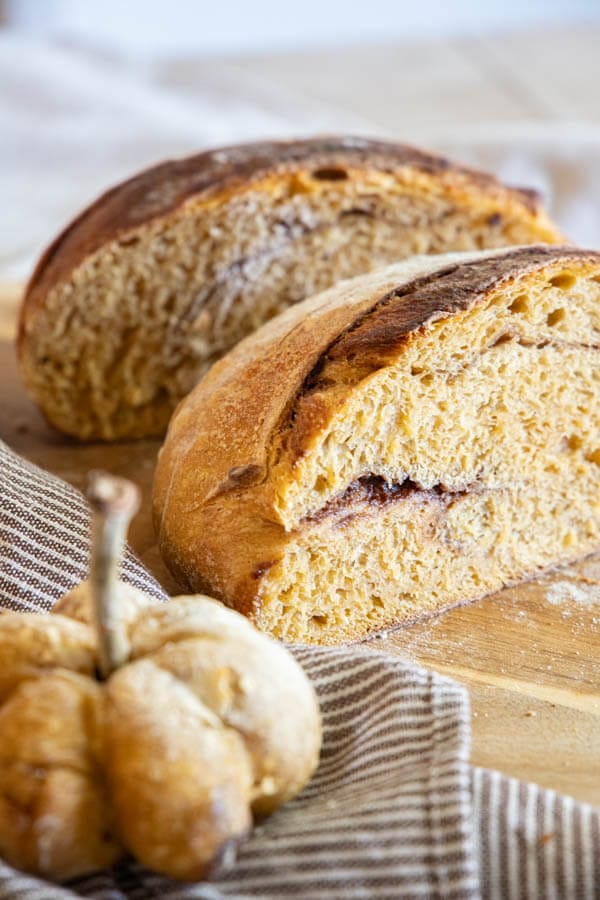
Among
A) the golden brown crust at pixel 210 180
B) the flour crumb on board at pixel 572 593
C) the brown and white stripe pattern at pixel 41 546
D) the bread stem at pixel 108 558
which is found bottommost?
the flour crumb on board at pixel 572 593

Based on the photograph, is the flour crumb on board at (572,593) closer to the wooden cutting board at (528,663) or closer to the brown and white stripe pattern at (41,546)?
the wooden cutting board at (528,663)

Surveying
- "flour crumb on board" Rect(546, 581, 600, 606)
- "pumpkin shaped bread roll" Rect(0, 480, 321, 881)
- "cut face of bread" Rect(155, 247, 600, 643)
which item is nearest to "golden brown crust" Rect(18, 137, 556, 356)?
"cut face of bread" Rect(155, 247, 600, 643)

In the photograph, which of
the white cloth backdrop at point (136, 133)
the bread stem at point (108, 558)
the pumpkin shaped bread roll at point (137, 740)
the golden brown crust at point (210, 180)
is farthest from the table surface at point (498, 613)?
the bread stem at point (108, 558)

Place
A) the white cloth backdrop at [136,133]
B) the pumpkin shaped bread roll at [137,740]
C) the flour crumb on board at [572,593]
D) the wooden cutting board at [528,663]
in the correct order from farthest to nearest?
the white cloth backdrop at [136,133], the flour crumb on board at [572,593], the wooden cutting board at [528,663], the pumpkin shaped bread roll at [137,740]

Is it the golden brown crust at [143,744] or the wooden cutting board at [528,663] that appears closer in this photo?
the golden brown crust at [143,744]

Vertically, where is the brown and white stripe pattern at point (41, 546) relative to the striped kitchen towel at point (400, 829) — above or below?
above

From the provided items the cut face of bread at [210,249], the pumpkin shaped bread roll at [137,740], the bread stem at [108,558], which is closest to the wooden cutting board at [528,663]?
the cut face of bread at [210,249]

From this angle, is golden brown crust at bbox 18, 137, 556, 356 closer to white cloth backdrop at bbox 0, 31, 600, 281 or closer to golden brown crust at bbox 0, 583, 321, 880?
white cloth backdrop at bbox 0, 31, 600, 281

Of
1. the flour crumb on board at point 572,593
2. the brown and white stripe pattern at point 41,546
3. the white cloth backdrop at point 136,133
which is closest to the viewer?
the brown and white stripe pattern at point 41,546

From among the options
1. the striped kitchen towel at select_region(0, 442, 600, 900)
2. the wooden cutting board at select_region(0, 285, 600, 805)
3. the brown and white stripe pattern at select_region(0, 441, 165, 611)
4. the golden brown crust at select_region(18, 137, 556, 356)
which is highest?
the golden brown crust at select_region(18, 137, 556, 356)
